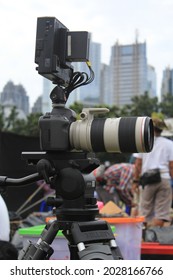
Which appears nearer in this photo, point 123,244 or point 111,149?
point 111,149

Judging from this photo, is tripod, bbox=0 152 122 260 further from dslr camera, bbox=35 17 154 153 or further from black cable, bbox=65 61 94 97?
black cable, bbox=65 61 94 97

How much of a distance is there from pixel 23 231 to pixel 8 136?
168 inches

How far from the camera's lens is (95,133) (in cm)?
216

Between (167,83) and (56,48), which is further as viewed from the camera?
(167,83)

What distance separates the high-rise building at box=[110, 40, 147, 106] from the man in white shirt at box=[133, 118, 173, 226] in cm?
4974

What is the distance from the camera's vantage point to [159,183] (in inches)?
214

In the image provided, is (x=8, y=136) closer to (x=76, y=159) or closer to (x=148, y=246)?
(x=148, y=246)

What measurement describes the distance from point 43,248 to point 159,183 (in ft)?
11.0

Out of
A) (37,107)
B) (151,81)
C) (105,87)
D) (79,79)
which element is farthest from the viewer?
(105,87)

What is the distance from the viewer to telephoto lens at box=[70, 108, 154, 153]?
2123mm

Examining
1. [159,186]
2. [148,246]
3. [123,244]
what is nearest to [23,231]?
[123,244]

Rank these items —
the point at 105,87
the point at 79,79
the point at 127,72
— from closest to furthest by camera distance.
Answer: the point at 79,79
the point at 105,87
the point at 127,72

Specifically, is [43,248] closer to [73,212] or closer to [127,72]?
[73,212]

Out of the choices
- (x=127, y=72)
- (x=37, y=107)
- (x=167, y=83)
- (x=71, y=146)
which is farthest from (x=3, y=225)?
(x=127, y=72)
